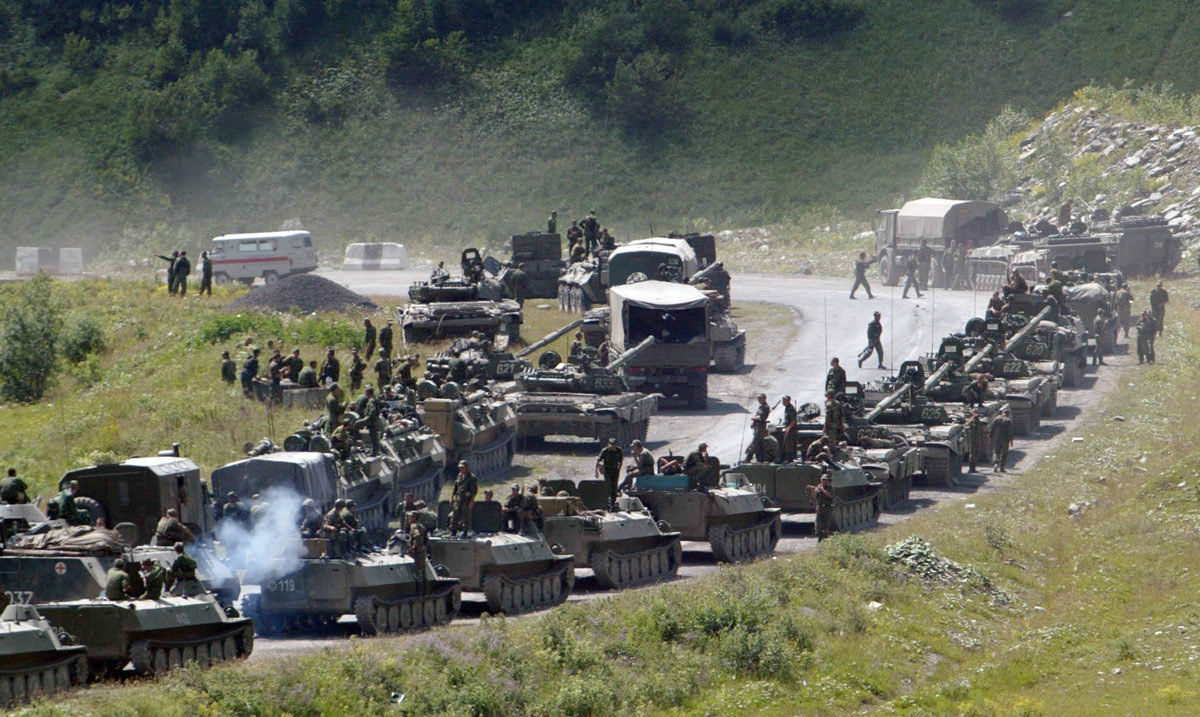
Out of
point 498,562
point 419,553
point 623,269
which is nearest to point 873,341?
point 623,269

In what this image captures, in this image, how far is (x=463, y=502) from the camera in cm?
2338

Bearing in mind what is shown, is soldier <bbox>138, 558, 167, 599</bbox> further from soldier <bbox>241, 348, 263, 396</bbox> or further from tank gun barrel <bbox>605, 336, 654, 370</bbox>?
soldier <bbox>241, 348, 263, 396</bbox>

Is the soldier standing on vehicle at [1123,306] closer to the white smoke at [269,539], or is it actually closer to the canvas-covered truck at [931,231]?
the canvas-covered truck at [931,231]

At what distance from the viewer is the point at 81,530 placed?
2014 centimetres

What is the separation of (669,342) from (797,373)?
5.31 metres

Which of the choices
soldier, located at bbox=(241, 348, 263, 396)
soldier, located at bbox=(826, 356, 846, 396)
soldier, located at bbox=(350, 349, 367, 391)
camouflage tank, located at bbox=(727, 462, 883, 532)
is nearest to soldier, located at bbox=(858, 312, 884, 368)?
soldier, located at bbox=(826, 356, 846, 396)

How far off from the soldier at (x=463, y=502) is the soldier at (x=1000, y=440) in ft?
50.0

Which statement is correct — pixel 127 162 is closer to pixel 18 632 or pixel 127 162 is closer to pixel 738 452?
pixel 738 452

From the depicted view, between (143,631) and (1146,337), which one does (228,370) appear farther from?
(1146,337)

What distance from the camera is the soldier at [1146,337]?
45625 mm

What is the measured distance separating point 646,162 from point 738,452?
49.6 metres

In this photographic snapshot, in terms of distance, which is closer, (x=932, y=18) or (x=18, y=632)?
(x=18, y=632)

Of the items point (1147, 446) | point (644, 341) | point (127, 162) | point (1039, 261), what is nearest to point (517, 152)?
point (127, 162)

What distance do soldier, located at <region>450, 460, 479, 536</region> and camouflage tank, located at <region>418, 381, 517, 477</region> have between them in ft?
30.8
